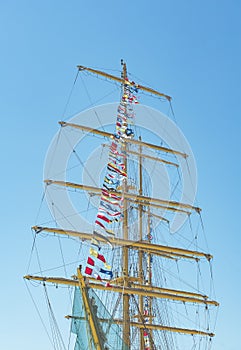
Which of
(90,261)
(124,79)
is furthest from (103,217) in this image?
(124,79)

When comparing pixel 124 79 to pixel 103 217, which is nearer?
pixel 103 217

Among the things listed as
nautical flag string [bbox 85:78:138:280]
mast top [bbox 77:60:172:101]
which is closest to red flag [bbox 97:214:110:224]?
nautical flag string [bbox 85:78:138:280]

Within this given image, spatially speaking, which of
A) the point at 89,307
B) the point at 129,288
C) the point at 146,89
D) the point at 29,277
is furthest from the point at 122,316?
the point at 146,89

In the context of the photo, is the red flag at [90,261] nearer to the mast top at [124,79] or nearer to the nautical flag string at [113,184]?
the nautical flag string at [113,184]

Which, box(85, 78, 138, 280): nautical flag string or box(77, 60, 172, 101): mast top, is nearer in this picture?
box(85, 78, 138, 280): nautical flag string

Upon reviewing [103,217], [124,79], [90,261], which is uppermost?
[124,79]

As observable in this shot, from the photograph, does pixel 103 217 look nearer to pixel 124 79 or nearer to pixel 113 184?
pixel 113 184

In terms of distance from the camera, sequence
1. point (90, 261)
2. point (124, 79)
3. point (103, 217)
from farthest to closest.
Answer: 1. point (124, 79)
2. point (103, 217)
3. point (90, 261)

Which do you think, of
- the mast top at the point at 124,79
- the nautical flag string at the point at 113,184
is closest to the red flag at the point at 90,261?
the nautical flag string at the point at 113,184

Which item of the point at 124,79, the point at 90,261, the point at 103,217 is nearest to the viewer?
the point at 90,261

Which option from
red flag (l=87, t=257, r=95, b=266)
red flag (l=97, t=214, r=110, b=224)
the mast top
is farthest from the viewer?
the mast top

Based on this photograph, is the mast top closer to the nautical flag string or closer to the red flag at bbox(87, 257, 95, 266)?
the nautical flag string

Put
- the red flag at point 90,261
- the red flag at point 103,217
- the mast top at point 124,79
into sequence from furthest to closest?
the mast top at point 124,79
the red flag at point 103,217
the red flag at point 90,261

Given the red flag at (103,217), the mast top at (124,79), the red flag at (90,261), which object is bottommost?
the red flag at (90,261)
